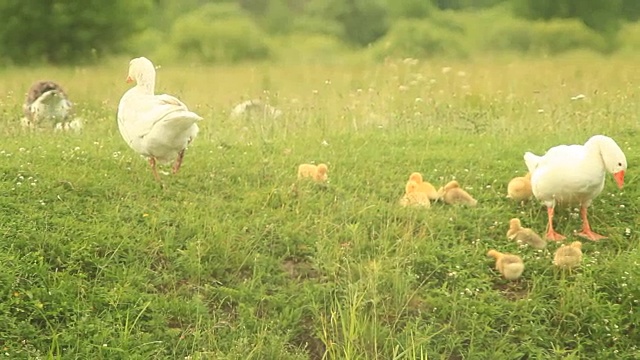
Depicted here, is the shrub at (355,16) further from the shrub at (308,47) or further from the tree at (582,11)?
the tree at (582,11)

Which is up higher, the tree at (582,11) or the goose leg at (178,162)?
the goose leg at (178,162)

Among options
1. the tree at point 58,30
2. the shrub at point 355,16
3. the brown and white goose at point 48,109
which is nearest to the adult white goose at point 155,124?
the brown and white goose at point 48,109

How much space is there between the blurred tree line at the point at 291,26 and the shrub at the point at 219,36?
2cm

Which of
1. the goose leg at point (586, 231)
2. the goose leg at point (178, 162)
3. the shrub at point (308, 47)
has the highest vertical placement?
the goose leg at point (178, 162)

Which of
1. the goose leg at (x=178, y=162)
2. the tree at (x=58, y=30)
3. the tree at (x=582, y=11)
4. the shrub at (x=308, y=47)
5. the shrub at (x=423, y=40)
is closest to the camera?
the goose leg at (x=178, y=162)

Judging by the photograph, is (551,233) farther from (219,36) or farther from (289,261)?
(219,36)

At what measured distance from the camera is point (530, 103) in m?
9.80

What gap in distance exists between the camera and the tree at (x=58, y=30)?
17.9m

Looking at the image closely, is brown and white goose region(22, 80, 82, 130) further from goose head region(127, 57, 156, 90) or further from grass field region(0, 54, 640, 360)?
goose head region(127, 57, 156, 90)

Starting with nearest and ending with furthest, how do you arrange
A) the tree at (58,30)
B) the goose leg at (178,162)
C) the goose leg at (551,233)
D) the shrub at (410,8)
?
the goose leg at (551,233) → the goose leg at (178,162) → the shrub at (410,8) → the tree at (58,30)

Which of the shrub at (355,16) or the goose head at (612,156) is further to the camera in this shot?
the shrub at (355,16)

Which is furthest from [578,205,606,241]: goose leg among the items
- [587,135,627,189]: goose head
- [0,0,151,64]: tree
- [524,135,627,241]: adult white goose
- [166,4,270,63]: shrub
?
[0,0,151,64]: tree

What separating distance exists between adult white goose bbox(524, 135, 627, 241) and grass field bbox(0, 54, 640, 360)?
0.79ft

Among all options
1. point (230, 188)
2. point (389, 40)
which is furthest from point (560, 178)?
point (389, 40)
